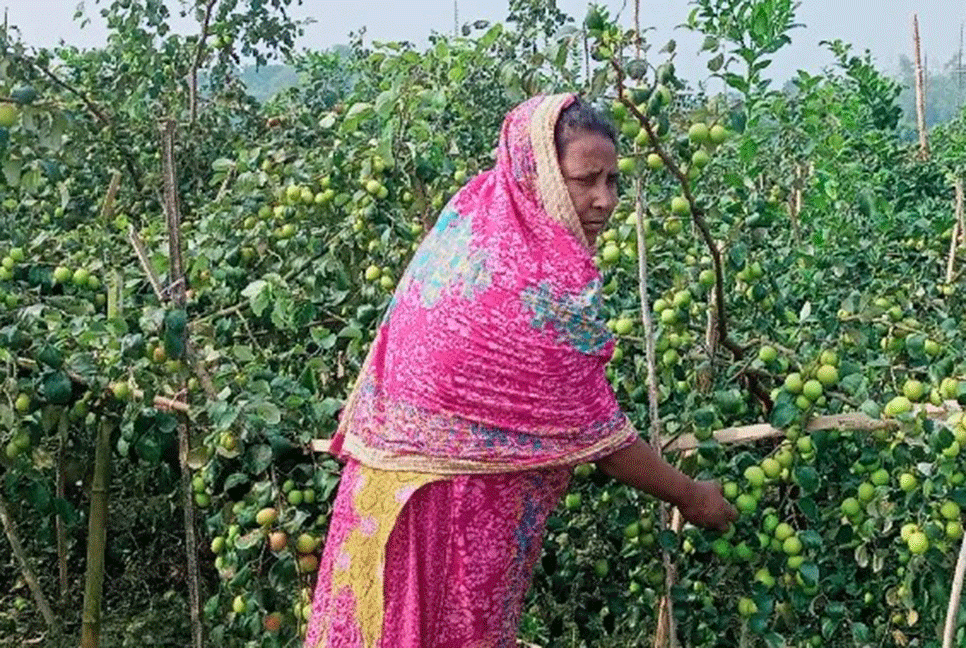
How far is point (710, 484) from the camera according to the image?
2.09 metres

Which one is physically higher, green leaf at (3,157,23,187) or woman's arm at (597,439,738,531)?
green leaf at (3,157,23,187)

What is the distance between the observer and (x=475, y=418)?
1.90 metres

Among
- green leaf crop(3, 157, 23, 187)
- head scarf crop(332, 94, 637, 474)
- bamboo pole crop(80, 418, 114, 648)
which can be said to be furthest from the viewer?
bamboo pole crop(80, 418, 114, 648)

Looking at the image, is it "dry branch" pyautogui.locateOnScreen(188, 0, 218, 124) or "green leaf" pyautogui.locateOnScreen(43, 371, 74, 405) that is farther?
"dry branch" pyautogui.locateOnScreen(188, 0, 218, 124)

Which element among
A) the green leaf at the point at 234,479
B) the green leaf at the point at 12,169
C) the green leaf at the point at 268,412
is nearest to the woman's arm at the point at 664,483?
the green leaf at the point at 268,412

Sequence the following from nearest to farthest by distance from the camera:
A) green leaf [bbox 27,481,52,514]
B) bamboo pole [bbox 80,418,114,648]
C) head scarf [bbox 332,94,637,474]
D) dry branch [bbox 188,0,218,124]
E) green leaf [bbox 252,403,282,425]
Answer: head scarf [bbox 332,94,637,474] < green leaf [bbox 252,403,282,425] < green leaf [bbox 27,481,52,514] < bamboo pole [bbox 80,418,114,648] < dry branch [bbox 188,0,218,124]

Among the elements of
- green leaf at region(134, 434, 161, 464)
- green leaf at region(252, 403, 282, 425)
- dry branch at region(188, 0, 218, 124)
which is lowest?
green leaf at region(134, 434, 161, 464)

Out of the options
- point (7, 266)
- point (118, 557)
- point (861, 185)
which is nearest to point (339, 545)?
point (7, 266)

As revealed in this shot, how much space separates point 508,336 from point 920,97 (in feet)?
30.3

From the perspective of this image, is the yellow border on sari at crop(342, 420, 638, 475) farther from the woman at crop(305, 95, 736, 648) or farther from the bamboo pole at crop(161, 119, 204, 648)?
the bamboo pole at crop(161, 119, 204, 648)

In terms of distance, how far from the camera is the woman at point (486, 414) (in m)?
1.84

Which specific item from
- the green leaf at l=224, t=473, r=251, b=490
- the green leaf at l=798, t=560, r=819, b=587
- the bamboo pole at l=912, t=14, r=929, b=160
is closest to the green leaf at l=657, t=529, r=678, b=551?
the green leaf at l=798, t=560, r=819, b=587

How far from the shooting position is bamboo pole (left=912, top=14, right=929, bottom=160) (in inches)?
344

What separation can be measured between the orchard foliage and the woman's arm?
0.10 m
